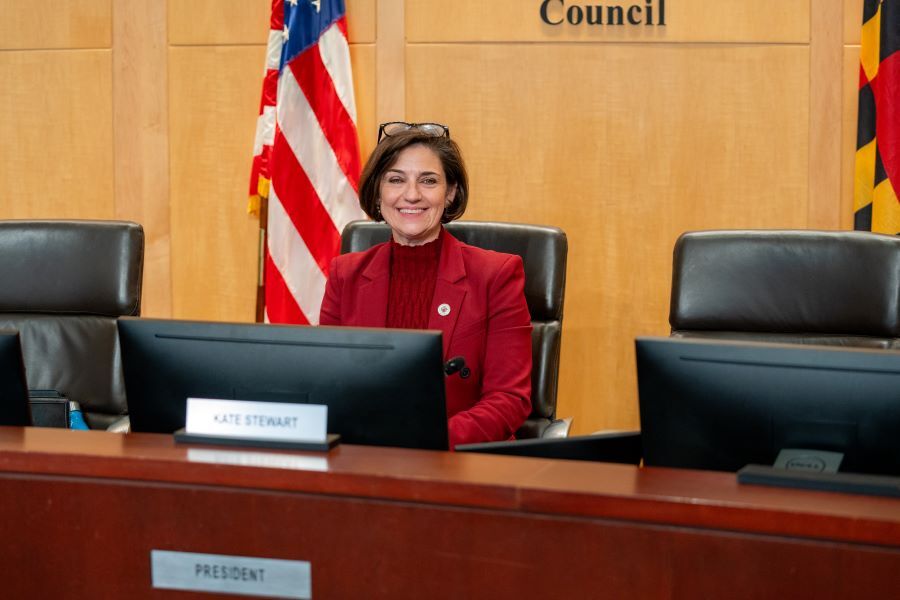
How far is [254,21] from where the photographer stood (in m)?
3.79

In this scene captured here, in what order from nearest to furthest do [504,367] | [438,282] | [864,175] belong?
[504,367]
[438,282]
[864,175]

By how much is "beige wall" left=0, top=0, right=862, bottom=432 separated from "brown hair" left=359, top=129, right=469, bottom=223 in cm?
112

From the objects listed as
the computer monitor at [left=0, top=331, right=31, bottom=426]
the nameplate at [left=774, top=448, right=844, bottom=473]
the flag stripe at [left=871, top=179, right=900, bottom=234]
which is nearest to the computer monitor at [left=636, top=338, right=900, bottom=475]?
the nameplate at [left=774, top=448, right=844, bottom=473]

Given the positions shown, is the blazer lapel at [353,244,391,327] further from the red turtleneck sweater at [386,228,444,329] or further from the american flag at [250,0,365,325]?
the american flag at [250,0,365,325]

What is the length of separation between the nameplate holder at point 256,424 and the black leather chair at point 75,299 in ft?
4.43

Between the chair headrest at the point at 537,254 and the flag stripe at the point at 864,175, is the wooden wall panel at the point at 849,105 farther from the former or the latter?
the chair headrest at the point at 537,254

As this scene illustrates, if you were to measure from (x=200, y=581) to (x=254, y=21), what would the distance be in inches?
114

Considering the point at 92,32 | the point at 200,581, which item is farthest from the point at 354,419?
the point at 92,32

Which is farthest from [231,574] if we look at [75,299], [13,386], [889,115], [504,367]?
[889,115]

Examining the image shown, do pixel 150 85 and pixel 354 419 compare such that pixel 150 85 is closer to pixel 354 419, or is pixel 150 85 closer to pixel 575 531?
pixel 354 419

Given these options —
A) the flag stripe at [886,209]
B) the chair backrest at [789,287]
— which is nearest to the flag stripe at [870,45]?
the flag stripe at [886,209]

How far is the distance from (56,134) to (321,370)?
292 centimetres

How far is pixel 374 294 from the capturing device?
247 centimetres

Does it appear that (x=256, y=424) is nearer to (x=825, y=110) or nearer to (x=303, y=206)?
(x=303, y=206)
